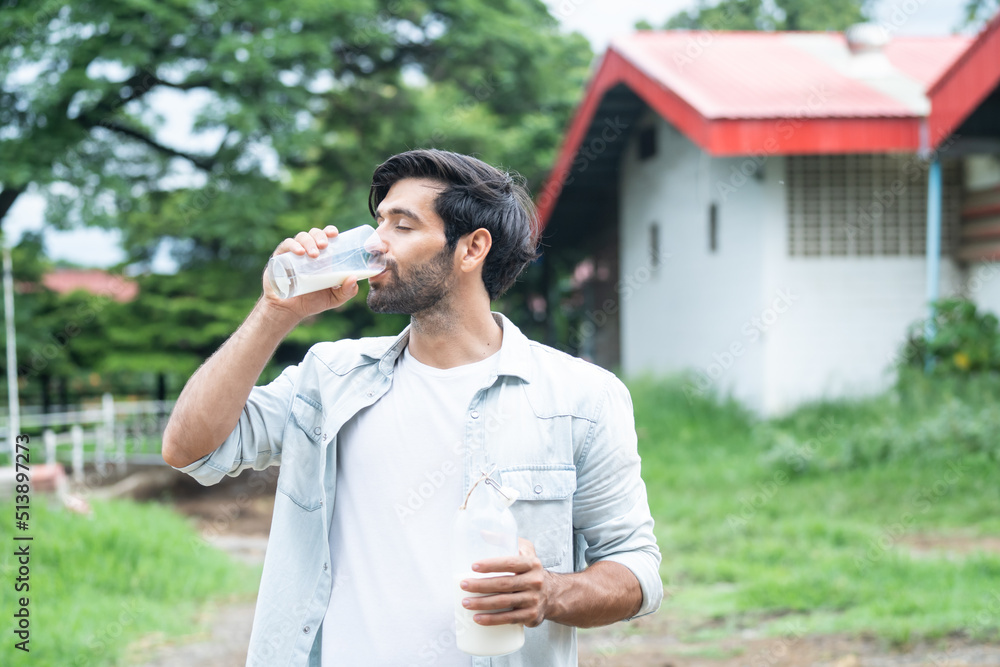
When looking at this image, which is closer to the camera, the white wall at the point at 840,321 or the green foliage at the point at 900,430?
the green foliage at the point at 900,430

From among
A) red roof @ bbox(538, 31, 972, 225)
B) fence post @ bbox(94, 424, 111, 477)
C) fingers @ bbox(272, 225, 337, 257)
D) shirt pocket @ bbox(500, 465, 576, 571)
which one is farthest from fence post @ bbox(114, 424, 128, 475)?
shirt pocket @ bbox(500, 465, 576, 571)

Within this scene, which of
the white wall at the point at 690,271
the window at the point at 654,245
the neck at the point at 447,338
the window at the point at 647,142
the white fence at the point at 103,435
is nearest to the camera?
the neck at the point at 447,338

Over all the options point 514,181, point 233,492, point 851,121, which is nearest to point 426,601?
point 514,181

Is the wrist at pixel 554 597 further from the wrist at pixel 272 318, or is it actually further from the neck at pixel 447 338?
the wrist at pixel 272 318

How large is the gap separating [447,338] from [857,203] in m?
9.72

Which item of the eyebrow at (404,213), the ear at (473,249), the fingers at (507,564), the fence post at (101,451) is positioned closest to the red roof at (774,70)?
the ear at (473,249)

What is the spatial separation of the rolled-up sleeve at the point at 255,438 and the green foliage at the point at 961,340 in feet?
28.6

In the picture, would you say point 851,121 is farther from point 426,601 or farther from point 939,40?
point 426,601

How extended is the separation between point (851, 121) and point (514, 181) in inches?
328

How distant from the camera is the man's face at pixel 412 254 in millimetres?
2367

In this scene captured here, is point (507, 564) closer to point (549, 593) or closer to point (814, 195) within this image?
point (549, 593)

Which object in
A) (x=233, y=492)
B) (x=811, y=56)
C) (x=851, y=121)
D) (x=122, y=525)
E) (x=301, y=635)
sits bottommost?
(x=233, y=492)

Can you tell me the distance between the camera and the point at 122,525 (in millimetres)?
7336

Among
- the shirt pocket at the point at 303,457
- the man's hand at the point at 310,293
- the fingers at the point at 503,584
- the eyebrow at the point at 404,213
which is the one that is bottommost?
the fingers at the point at 503,584
